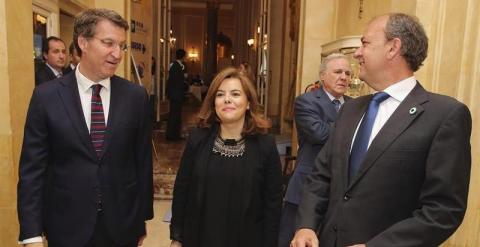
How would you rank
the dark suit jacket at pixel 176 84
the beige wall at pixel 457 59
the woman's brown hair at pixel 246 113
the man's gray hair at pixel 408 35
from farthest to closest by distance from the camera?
the dark suit jacket at pixel 176 84 < the beige wall at pixel 457 59 < the woman's brown hair at pixel 246 113 < the man's gray hair at pixel 408 35

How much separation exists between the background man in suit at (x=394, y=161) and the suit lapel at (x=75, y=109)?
101cm

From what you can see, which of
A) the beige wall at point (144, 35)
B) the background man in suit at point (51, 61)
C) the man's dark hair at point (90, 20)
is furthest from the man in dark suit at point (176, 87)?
the man's dark hair at point (90, 20)

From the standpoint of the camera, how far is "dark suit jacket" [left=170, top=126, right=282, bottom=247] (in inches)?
77.4

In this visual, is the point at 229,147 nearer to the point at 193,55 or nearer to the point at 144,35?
the point at 144,35

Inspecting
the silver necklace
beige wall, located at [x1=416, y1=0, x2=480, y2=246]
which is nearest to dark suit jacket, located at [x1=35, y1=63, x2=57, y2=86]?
the silver necklace

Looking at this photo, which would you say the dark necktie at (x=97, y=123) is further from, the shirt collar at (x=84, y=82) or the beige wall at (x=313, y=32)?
the beige wall at (x=313, y=32)

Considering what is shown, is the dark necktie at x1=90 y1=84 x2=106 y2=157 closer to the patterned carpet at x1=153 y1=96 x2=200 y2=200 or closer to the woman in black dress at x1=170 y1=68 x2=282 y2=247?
the woman in black dress at x1=170 y1=68 x2=282 y2=247

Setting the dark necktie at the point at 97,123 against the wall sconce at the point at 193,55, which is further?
the wall sconce at the point at 193,55

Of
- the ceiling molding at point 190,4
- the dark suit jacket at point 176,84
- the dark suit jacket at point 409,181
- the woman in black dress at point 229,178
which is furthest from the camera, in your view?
the ceiling molding at point 190,4

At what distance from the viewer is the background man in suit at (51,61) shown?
3.79 metres

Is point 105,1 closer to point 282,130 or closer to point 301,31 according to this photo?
point 301,31

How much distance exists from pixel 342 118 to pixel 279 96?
798 cm

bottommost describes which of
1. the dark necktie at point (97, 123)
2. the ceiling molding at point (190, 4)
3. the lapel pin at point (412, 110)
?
the dark necktie at point (97, 123)

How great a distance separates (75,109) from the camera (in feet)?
5.80
